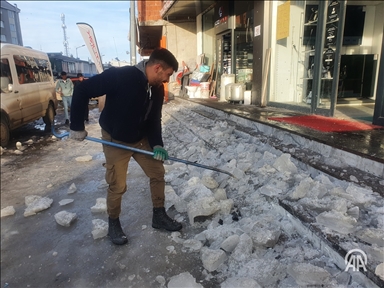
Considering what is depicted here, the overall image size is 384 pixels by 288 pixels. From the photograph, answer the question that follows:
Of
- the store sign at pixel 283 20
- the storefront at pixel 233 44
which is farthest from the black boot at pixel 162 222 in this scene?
the storefront at pixel 233 44

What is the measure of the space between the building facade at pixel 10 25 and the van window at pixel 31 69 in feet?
0.18

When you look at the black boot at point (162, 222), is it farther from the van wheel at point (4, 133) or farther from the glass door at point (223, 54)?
the glass door at point (223, 54)

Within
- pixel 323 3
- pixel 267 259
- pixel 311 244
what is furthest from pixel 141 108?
pixel 323 3

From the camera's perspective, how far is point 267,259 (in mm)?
1901

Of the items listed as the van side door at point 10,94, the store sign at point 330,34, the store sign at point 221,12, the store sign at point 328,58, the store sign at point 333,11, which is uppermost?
the store sign at point 221,12

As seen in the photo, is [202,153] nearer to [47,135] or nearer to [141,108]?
[141,108]

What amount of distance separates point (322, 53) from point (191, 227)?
401 cm

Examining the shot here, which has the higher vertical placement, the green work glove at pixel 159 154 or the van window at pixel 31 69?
the van window at pixel 31 69

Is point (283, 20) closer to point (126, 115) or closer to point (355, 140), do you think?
point (355, 140)

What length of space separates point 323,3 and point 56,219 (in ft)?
17.4

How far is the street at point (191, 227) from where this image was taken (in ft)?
3.67

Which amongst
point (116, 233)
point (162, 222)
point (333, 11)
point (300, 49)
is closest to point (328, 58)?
point (333, 11)

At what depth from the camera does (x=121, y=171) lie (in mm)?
2219

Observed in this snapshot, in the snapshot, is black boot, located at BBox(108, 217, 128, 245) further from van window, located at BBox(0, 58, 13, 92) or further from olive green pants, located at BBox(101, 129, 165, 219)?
van window, located at BBox(0, 58, 13, 92)
